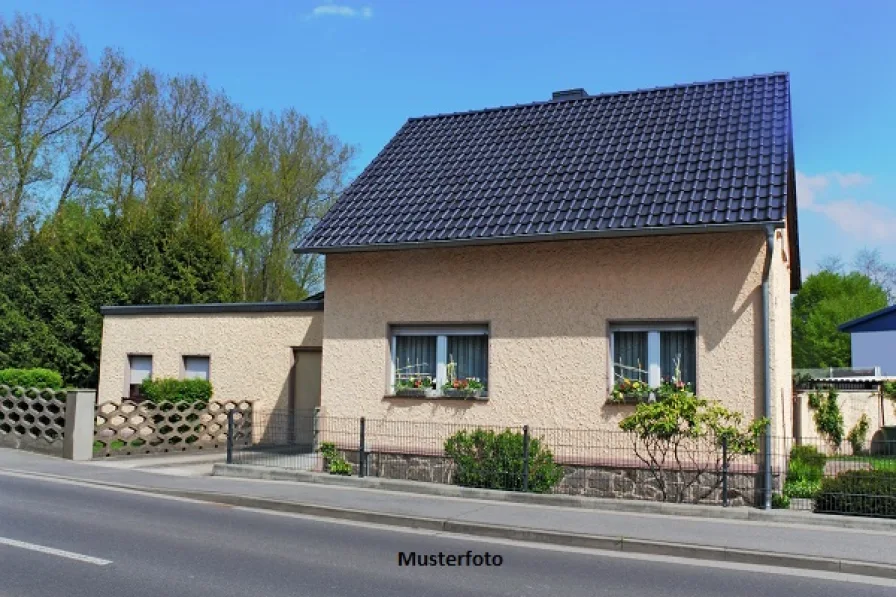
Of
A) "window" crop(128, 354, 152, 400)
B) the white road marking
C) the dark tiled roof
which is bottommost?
the white road marking

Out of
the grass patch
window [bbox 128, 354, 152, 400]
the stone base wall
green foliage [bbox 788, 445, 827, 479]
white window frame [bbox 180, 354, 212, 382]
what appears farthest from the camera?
window [bbox 128, 354, 152, 400]

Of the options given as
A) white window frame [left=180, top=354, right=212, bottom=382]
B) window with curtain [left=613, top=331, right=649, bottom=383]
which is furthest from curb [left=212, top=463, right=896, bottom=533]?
white window frame [left=180, top=354, right=212, bottom=382]

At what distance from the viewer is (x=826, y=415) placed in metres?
21.1

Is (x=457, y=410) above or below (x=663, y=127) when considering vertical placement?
below

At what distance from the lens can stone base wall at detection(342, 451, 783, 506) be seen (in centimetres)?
1124

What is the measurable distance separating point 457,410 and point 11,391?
1114 centimetres

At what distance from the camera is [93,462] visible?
627 inches

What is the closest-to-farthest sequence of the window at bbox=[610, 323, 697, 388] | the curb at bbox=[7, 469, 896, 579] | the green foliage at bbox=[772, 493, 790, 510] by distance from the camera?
the curb at bbox=[7, 469, 896, 579]
the green foliage at bbox=[772, 493, 790, 510]
the window at bbox=[610, 323, 697, 388]

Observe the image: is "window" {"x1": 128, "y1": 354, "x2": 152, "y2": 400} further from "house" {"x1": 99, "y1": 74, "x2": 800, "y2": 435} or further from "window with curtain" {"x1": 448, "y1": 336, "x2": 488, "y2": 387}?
"window with curtain" {"x1": 448, "y1": 336, "x2": 488, "y2": 387}

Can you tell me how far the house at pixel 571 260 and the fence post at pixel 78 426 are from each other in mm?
5485

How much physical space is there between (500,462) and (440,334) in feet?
8.72

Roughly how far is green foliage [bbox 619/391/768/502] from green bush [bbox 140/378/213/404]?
11.0m

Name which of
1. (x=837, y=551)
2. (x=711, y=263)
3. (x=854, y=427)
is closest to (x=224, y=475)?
(x=711, y=263)

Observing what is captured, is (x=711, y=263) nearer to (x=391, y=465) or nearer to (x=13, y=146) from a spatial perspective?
(x=391, y=465)
